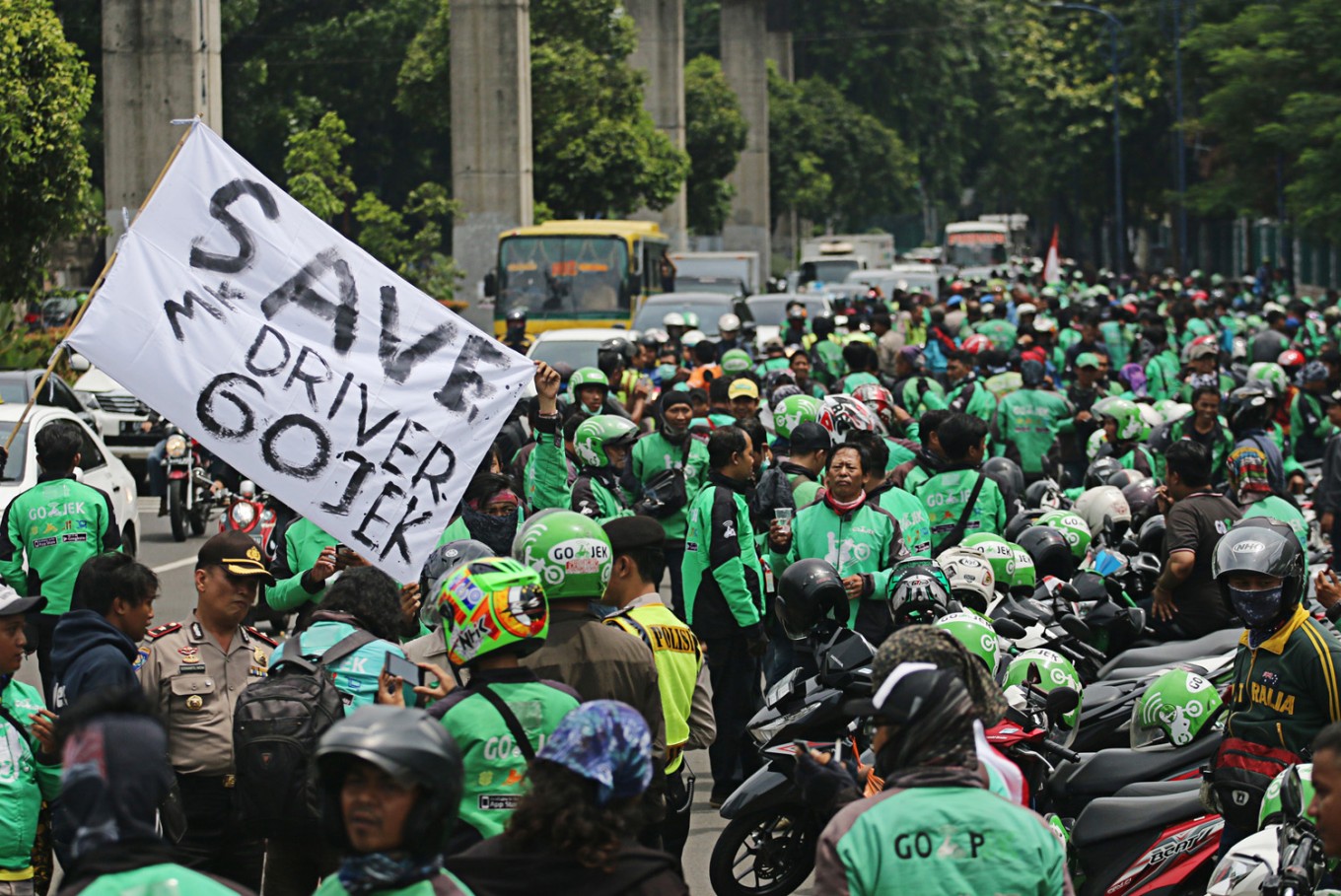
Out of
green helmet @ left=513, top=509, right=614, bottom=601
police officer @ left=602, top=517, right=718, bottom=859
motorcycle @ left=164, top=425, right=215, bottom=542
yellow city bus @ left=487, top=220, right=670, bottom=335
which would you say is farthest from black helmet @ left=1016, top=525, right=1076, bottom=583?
yellow city bus @ left=487, top=220, right=670, bottom=335

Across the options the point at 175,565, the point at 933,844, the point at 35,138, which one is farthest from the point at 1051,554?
the point at 35,138

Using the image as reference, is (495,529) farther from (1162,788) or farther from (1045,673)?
(1162,788)

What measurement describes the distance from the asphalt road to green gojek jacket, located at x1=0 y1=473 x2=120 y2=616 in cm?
76

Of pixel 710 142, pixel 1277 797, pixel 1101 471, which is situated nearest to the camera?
pixel 1277 797

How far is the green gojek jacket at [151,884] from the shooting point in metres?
3.41

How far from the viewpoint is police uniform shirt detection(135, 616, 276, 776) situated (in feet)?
19.4

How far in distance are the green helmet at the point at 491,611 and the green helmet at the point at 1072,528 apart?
5.41 m

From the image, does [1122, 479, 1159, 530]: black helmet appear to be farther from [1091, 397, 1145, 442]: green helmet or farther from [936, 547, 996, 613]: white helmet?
[936, 547, 996, 613]: white helmet

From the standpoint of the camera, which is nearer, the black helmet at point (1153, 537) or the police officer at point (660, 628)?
the police officer at point (660, 628)

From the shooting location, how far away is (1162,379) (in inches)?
712

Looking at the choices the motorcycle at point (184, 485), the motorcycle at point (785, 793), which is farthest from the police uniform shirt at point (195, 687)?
the motorcycle at point (184, 485)

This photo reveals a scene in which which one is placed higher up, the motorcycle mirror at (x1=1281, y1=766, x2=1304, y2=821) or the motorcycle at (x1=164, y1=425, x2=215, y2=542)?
the motorcycle mirror at (x1=1281, y1=766, x2=1304, y2=821)

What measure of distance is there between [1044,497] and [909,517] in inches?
115

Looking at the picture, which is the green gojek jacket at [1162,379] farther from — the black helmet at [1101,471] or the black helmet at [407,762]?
the black helmet at [407,762]
